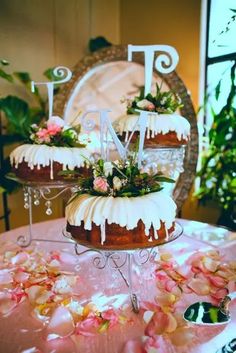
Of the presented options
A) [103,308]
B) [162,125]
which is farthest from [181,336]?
[162,125]

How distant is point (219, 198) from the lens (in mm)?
1925

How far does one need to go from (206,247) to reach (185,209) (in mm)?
995

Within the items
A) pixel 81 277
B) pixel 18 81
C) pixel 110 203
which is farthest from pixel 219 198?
pixel 18 81

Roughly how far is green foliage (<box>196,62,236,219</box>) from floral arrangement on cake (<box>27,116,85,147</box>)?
0.88m

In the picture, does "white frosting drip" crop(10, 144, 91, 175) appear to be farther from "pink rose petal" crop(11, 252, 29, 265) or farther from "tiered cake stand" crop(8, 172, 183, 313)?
"pink rose petal" crop(11, 252, 29, 265)

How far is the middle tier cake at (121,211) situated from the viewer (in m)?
0.77

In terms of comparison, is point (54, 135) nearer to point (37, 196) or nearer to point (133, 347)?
point (37, 196)

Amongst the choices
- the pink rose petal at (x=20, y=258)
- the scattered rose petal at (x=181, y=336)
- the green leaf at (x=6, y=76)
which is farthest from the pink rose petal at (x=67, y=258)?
the green leaf at (x=6, y=76)

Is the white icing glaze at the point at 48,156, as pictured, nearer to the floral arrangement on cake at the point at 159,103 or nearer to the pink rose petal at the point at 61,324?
the floral arrangement on cake at the point at 159,103

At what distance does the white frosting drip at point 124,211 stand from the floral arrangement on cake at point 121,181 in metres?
0.02

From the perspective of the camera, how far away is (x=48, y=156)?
1.16m

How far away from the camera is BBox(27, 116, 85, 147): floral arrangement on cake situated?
1220 millimetres

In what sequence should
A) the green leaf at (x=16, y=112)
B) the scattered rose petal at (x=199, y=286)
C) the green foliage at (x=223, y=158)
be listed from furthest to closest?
the green leaf at (x=16, y=112) < the green foliage at (x=223, y=158) < the scattered rose petal at (x=199, y=286)

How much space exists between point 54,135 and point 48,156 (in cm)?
10
